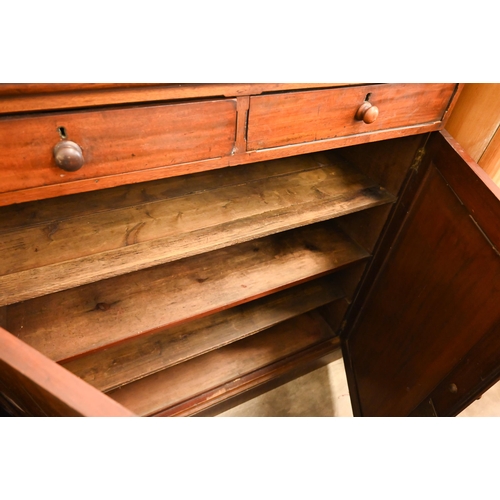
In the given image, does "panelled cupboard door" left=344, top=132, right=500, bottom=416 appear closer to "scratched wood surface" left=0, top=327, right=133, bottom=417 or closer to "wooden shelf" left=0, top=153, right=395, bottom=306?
"wooden shelf" left=0, top=153, right=395, bottom=306

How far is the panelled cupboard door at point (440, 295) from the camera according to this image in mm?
611

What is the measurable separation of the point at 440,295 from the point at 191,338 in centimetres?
70

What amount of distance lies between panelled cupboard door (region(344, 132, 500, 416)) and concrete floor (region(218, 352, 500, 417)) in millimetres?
333

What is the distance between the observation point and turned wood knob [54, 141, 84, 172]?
464 millimetres

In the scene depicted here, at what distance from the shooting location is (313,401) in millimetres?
1346

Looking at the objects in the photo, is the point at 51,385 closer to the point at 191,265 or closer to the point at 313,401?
the point at 191,265

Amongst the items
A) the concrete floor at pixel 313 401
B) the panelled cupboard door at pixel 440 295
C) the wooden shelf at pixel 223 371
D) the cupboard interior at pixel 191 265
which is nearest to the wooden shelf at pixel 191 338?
the cupboard interior at pixel 191 265

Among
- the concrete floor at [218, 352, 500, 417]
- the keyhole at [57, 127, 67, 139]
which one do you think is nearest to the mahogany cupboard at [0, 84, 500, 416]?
the keyhole at [57, 127, 67, 139]

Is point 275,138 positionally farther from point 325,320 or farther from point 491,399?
point 491,399

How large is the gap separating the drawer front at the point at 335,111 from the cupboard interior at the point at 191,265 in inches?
4.3

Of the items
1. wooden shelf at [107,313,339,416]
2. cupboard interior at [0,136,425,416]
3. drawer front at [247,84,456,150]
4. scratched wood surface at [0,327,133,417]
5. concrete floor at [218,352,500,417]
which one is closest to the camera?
scratched wood surface at [0,327,133,417]

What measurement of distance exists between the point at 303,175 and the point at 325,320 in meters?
0.65

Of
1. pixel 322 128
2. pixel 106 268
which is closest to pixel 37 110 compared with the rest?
pixel 106 268

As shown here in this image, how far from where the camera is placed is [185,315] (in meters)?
0.84
